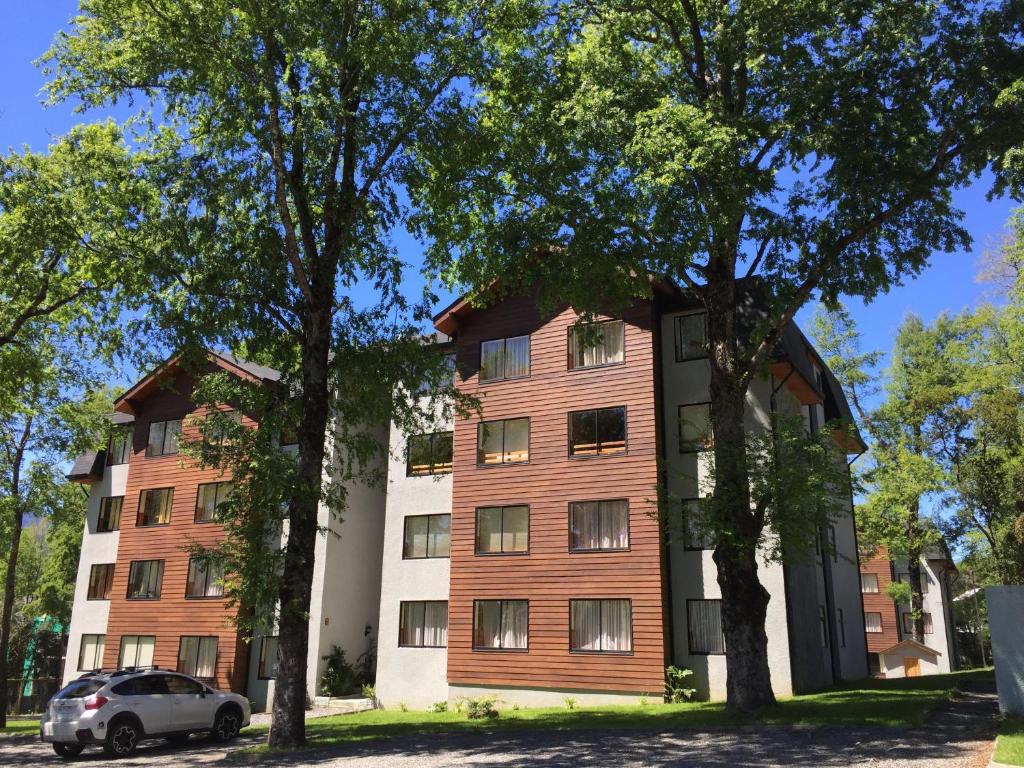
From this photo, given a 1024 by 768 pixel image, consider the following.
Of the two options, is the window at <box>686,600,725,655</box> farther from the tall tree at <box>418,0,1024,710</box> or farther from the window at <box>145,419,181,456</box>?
the window at <box>145,419,181,456</box>

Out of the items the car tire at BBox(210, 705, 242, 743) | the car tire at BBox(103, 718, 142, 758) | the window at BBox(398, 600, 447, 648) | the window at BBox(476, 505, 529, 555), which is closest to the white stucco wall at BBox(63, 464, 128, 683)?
the window at BBox(398, 600, 447, 648)

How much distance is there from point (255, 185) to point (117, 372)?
9591 mm

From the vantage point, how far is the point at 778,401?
25.4 m

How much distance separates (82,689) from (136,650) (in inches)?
602

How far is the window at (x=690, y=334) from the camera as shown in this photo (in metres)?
25.4

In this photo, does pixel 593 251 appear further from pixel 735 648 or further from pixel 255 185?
pixel 735 648

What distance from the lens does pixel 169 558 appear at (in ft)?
104

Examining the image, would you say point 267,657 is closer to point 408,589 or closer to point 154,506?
point 408,589

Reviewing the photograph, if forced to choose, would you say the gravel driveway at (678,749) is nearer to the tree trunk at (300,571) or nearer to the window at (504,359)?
the tree trunk at (300,571)

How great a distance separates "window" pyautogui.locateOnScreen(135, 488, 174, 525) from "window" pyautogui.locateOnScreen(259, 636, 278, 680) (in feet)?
23.5

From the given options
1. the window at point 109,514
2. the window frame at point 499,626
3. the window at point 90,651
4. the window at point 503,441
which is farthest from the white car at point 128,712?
the window at point 109,514

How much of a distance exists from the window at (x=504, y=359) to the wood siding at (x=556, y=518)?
0.97 ft

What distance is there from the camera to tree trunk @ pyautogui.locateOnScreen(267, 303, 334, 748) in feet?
51.1

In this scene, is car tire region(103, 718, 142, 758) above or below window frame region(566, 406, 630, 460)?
below
